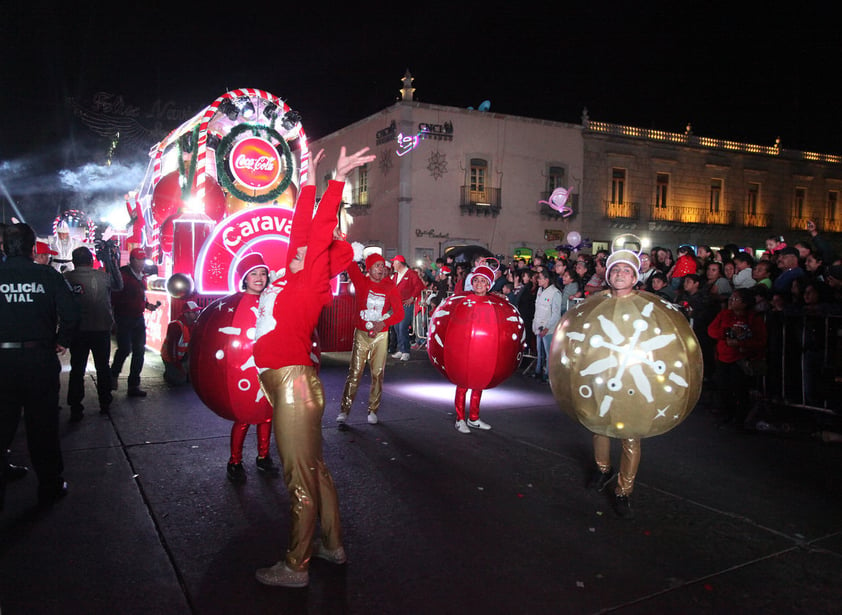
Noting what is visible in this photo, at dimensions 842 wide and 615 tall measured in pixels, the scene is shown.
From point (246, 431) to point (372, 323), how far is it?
203 centimetres

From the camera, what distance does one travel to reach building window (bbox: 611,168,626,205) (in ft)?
91.1

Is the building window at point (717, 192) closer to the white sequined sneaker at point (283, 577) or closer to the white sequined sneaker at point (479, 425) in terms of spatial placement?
the white sequined sneaker at point (479, 425)

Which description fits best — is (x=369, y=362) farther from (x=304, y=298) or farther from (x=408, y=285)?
(x=408, y=285)

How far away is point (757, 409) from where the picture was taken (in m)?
6.89

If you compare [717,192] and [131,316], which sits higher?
[717,192]

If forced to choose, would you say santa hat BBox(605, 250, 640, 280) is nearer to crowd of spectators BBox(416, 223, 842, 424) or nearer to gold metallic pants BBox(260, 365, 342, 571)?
gold metallic pants BBox(260, 365, 342, 571)

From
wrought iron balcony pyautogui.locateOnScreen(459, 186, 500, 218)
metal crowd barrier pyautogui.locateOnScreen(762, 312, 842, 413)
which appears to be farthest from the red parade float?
wrought iron balcony pyautogui.locateOnScreen(459, 186, 500, 218)

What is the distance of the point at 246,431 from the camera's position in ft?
16.2

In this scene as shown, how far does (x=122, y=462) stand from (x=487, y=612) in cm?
358

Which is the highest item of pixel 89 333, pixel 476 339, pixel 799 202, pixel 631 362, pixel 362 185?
pixel 799 202

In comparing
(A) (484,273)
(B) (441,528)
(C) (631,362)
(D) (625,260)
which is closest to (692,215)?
(A) (484,273)

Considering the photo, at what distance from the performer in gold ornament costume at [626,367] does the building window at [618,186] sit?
81.6 ft

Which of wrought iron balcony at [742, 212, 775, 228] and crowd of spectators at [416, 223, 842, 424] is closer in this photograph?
crowd of spectators at [416, 223, 842, 424]

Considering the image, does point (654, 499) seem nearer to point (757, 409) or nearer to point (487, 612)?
point (487, 612)
